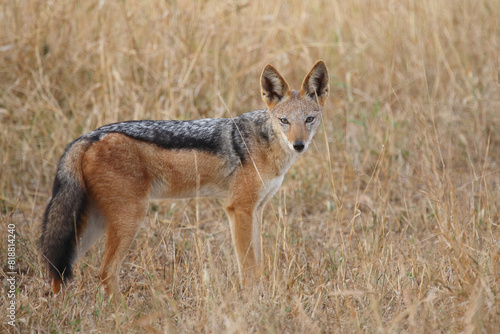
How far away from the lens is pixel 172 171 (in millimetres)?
4777

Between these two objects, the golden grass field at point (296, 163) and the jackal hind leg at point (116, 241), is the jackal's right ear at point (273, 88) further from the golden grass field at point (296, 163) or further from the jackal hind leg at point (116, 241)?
the jackal hind leg at point (116, 241)

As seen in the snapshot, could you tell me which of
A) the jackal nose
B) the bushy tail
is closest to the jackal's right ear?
the jackal nose

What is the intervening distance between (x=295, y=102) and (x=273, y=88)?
247 mm

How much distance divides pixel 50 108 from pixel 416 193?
15.1ft

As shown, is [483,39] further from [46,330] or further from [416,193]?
[46,330]

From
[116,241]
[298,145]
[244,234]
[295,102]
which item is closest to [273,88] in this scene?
[295,102]

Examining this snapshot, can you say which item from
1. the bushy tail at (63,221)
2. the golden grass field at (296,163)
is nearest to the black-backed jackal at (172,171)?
the bushy tail at (63,221)

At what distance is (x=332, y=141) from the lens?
7648 millimetres

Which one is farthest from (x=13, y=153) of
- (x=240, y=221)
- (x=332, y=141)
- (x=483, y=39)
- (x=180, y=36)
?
(x=483, y=39)

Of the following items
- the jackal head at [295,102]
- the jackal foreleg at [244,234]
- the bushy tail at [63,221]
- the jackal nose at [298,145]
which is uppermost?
the jackal head at [295,102]

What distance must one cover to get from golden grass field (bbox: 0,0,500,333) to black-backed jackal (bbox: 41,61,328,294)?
0.26m

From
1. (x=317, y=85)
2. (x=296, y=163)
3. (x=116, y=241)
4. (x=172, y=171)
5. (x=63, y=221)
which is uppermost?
(x=317, y=85)

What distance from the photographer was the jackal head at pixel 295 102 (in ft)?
16.1

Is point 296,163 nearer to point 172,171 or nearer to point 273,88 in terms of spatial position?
point 273,88
